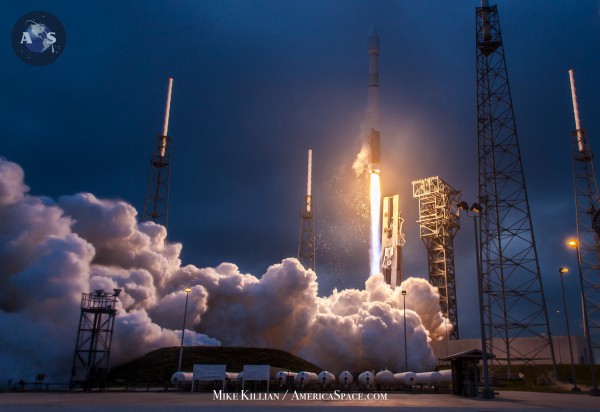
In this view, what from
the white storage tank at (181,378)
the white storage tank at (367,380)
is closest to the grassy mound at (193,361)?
the white storage tank at (181,378)

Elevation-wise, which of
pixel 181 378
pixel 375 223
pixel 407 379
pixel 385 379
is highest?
pixel 375 223

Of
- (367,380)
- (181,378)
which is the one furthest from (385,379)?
(181,378)

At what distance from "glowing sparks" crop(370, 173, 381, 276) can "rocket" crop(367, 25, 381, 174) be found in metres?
2.28

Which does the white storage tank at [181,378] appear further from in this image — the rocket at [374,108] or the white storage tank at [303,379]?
the rocket at [374,108]

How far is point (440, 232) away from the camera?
332 ft

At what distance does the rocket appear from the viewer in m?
86.9

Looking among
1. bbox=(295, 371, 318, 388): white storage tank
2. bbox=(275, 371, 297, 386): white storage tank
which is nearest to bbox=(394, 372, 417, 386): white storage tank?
bbox=(295, 371, 318, 388): white storage tank

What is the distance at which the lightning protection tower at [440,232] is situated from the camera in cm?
9988

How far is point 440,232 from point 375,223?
698 inches

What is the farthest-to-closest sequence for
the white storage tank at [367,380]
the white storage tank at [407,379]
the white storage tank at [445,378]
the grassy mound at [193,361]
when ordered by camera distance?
the grassy mound at [193,361] → the white storage tank at [367,380] → the white storage tank at [445,378] → the white storage tank at [407,379]

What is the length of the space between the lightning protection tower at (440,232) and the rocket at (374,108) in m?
20.3

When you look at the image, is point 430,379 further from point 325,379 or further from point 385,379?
point 325,379

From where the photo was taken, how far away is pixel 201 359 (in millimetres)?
64562

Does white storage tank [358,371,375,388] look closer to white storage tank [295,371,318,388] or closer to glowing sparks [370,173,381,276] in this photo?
white storage tank [295,371,318,388]
